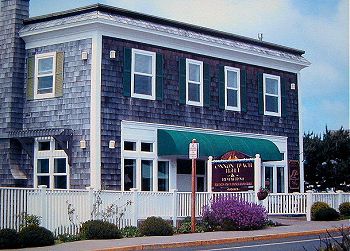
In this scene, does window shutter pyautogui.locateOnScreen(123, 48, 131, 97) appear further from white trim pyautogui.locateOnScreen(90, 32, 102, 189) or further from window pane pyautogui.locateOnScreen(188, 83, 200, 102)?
window pane pyautogui.locateOnScreen(188, 83, 200, 102)

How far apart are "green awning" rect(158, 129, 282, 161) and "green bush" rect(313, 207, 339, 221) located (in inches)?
153

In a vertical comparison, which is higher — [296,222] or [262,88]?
[262,88]

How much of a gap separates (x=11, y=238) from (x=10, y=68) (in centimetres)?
1037

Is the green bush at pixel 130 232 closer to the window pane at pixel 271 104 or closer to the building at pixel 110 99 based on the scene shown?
the building at pixel 110 99

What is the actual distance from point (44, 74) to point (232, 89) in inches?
323

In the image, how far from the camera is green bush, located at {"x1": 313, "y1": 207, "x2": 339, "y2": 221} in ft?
87.0

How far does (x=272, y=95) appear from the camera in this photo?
32.0 m

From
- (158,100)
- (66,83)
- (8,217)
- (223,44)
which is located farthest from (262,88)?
(8,217)

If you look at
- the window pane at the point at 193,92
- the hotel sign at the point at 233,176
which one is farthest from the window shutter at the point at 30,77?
the hotel sign at the point at 233,176

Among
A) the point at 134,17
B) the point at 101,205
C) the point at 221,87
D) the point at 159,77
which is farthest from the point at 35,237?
the point at 221,87

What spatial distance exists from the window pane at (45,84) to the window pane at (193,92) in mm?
5560

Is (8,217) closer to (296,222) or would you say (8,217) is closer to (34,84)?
(34,84)

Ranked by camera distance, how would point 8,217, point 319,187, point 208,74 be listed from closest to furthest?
point 8,217 → point 208,74 → point 319,187

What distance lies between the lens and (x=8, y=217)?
19.2 m
